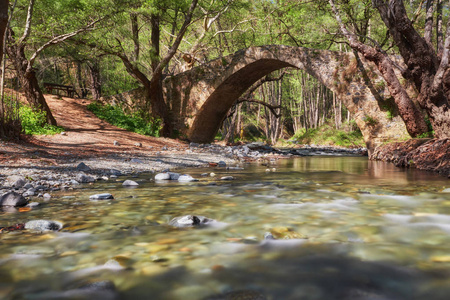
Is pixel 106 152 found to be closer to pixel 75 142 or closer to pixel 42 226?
pixel 75 142

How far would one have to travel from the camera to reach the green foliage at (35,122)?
362 inches

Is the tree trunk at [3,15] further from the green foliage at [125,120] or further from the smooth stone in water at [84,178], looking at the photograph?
the green foliage at [125,120]

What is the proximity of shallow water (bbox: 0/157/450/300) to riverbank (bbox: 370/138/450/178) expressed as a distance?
12.4 ft

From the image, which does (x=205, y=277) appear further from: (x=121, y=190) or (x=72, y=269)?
(x=121, y=190)

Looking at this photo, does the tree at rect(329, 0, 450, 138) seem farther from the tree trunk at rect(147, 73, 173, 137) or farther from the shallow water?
the tree trunk at rect(147, 73, 173, 137)

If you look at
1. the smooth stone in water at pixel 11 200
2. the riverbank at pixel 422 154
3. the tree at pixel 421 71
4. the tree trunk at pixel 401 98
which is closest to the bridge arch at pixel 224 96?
the tree trunk at pixel 401 98

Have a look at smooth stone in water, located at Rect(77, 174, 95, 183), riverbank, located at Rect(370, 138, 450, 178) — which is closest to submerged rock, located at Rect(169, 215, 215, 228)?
smooth stone in water, located at Rect(77, 174, 95, 183)

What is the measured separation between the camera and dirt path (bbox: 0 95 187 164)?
624 centimetres

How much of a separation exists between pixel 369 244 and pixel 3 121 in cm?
770

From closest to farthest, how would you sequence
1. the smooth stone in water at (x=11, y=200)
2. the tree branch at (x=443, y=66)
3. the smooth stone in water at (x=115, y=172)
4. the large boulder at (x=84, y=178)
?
the smooth stone in water at (x=11, y=200), the large boulder at (x=84, y=178), the smooth stone in water at (x=115, y=172), the tree branch at (x=443, y=66)

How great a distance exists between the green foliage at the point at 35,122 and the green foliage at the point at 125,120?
388 cm

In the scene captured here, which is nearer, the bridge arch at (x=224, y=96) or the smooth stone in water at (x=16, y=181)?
the smooth stone in water at (x=16, y=181)

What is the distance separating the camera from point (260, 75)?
15.4 meters

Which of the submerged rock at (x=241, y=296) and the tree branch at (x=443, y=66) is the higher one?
the tree branch at (x=443, y=66)
